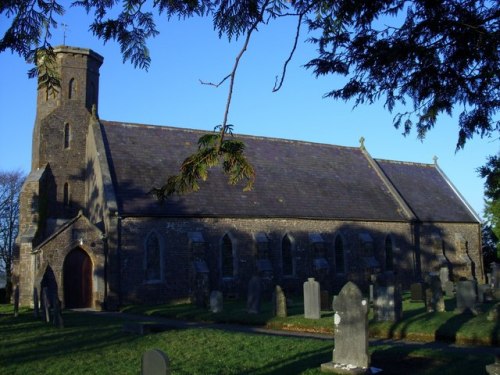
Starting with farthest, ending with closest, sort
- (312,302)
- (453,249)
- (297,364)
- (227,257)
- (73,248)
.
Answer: (453,249) < (227,257) < (73,248) < (312,302) < (297,364)

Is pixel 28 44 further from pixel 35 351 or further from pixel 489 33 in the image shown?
pixel 35 351

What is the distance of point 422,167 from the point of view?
40.5 meters

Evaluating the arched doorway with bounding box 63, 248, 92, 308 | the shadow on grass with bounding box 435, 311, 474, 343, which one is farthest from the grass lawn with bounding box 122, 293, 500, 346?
the arched doorway with bounding box 63, 248, 92, 308

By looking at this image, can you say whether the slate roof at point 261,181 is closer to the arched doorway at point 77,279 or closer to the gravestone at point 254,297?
the arched doorway at point 77,279

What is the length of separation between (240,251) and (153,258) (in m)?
4.41

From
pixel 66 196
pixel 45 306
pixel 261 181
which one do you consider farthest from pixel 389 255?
pixel 45 306

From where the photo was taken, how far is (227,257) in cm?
2634

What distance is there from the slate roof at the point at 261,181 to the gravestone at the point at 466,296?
1235 cm

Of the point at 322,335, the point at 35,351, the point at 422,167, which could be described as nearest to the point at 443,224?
the point at 422,167

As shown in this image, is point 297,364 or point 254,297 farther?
point 254,297

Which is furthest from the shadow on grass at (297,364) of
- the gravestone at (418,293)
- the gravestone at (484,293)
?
the gravestone at (418,293)

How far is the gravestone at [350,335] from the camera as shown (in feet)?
29.7

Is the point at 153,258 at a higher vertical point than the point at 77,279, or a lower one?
higher

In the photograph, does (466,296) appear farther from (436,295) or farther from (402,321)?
(402,321)
